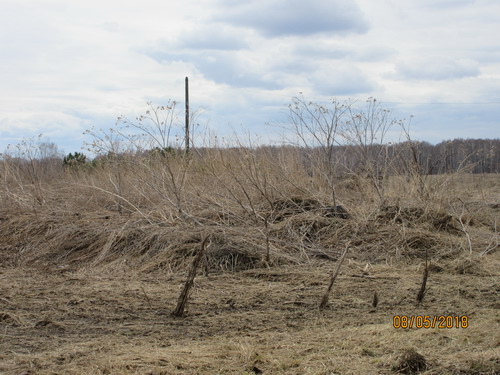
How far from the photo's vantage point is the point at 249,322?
5.40 metres

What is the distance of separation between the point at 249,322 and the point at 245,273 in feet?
7.14

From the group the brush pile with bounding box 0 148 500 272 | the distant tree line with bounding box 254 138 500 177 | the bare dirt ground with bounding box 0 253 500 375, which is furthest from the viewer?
the distant tree line with bounding box 254 138 500 177

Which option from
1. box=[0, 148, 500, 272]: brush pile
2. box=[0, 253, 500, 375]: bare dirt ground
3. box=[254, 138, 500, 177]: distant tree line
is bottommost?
box=[0, 253, 500, 375]: bare dirt ground

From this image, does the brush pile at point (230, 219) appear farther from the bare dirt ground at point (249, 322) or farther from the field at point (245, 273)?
the bare dirt ground at point (249, 322)

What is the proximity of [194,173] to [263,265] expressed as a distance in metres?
3.80
